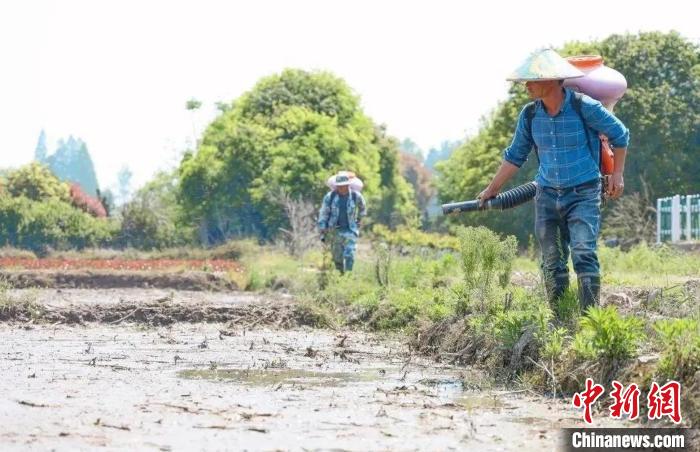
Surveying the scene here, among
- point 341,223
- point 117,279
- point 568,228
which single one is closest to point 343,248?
point 341,223

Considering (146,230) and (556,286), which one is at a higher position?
(146,230)

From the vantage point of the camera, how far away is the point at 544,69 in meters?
10.0

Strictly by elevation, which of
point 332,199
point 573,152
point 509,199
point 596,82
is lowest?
point 509,199

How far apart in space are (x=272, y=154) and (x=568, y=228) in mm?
43559

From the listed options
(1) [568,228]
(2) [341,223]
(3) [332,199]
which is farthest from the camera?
(3) [332,199]

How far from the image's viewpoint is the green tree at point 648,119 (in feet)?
135

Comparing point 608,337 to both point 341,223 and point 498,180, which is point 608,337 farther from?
point 341,223

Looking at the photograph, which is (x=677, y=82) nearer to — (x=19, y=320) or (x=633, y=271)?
(x=633, y=271)

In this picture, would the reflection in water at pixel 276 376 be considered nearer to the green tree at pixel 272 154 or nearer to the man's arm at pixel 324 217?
the man's arm at pixel 324 217

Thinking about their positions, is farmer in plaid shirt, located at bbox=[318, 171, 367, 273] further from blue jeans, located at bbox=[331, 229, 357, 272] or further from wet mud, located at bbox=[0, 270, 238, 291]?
wet mud, located at bbox=[0, 270, 238, 291]

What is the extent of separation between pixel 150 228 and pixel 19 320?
38.7 m

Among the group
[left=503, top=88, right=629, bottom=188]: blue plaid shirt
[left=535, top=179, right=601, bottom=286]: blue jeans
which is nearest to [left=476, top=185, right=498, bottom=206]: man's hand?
[left=535, top=179, right=601, bottom=286]: blue jeans

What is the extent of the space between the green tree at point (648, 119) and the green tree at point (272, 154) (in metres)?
6.93

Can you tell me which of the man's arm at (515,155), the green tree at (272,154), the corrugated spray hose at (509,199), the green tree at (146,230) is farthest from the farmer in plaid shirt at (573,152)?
the green tree at (146,230)
